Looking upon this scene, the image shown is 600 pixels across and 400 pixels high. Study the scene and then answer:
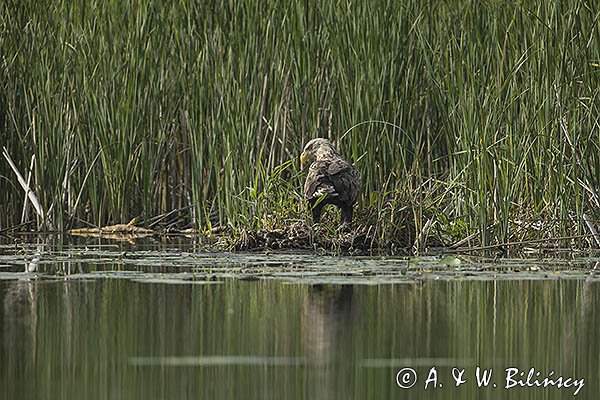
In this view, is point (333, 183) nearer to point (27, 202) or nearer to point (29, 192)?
point (29, 192)

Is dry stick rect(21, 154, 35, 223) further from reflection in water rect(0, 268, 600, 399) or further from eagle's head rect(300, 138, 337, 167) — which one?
reflection in water rect(0, 268, 600, 399)

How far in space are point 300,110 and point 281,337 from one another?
5.38 meters

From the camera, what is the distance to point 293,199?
9.05m

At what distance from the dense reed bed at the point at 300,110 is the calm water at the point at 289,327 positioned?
0.99 m

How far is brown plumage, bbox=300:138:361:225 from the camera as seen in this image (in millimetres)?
8281

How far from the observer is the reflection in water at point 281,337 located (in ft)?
13.2

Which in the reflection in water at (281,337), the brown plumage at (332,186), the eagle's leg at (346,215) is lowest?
the reflection in water at (281,337)

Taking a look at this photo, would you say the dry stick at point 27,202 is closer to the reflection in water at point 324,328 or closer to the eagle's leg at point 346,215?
the eagle's leg at point 346,215

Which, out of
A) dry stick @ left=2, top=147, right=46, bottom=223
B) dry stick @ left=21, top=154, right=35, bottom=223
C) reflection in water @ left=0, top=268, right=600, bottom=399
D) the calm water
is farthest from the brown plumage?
dry stick @ left=21, top=154, right=35, bottom=223

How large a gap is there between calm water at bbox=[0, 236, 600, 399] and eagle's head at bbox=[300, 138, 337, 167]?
1093mm

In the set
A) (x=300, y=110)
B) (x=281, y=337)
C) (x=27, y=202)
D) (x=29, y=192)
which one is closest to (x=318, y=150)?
(x=300, y=110)

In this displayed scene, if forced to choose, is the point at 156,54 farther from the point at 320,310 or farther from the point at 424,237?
the point at 320,310

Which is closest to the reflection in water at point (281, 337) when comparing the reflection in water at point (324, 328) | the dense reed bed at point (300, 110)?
the reflection in water at point (324, 328)

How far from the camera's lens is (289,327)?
521 cm
